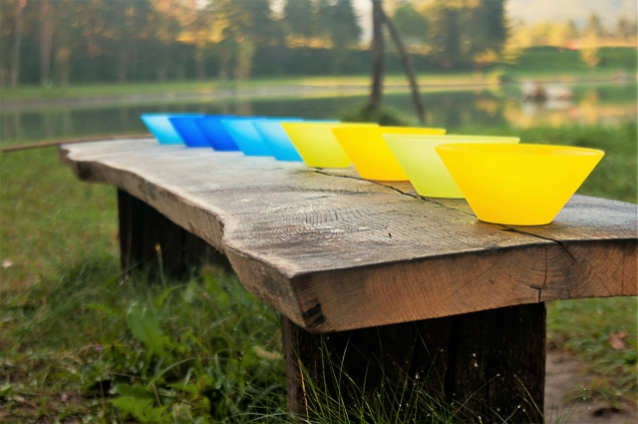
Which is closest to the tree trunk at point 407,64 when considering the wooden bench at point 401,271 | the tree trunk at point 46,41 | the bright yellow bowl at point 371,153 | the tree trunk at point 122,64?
the tree trunk at point 122,64

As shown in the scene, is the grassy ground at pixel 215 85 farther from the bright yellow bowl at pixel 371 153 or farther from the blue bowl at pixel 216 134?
the bright yellow bowl at pixel 371 153

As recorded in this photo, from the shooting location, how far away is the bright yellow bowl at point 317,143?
1.40 m

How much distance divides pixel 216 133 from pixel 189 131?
8.2 inches

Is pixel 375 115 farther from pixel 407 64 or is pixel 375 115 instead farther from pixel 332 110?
pixel 332 110

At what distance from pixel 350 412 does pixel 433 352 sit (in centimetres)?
18

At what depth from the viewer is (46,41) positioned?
28.8 ft

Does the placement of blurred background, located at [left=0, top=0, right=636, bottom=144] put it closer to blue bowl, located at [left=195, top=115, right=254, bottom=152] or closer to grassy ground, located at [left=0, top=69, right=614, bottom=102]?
grassy ground, located at [left=0, top=69, right=614, bottom=102]

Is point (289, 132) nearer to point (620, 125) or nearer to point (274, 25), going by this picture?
point (620, 125)

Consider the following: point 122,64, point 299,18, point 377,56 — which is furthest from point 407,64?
point 122,64

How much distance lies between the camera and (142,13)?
937 cm

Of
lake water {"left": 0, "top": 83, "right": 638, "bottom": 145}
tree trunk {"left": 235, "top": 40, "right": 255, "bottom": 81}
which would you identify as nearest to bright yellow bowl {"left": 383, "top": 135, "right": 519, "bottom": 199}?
lake water {"left": 0, "top": 83, "right": 638, "bottom": 145}

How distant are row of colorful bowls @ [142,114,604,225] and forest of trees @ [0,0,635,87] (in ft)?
25.3

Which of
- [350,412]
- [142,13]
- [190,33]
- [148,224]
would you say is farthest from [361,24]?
[350,412]

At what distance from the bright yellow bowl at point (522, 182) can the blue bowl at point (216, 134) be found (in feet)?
3.93
